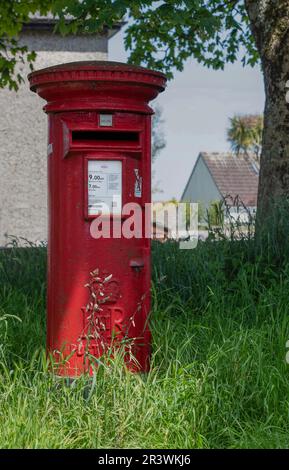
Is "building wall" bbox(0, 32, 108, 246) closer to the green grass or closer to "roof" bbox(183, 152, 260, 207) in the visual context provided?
A: the green grass

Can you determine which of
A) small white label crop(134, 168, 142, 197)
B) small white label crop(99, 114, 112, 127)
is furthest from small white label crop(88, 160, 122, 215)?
small white label crop(99, 114, 112, 127)

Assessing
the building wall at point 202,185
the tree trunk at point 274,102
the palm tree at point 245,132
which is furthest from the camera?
the palm tree at point 245,132

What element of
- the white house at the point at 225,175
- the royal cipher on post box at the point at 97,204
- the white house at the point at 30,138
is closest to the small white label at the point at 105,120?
the royal cipher on post box at the point at 97,204

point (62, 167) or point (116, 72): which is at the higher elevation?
point (116, 72)

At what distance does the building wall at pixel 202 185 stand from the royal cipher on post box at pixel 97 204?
43.9 metres

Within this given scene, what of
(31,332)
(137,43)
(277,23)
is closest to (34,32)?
(137,43)

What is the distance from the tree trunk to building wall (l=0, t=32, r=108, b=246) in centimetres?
851

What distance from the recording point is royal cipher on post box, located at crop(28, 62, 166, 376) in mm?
4746

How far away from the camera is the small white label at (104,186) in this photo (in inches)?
188

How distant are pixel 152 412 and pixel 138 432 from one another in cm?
13

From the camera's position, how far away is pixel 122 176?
15.7 ft

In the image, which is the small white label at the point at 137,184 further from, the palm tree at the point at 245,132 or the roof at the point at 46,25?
the palm tree at the point at 245,132
